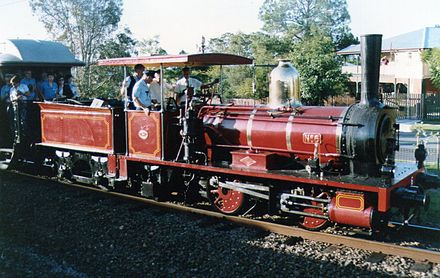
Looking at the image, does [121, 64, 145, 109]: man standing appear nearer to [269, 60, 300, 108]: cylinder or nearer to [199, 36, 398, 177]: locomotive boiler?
[199, 36, 398, 177]: locomotive boiler

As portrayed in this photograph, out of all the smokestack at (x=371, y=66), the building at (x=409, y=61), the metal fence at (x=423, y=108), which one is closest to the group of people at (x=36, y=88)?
the smokestack at (x=371, y=66)

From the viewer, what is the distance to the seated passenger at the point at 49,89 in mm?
12188

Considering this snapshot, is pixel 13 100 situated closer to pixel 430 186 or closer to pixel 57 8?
pixel 430 186

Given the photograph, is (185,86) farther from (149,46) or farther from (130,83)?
(149,46)

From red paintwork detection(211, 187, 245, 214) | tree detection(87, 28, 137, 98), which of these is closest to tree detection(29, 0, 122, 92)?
tree detection(87, 28, 137, 98)

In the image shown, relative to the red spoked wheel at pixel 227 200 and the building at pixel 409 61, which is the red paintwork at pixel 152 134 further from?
the building at pixel 409 61

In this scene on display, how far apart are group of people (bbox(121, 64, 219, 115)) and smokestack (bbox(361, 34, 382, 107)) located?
9.70 ft

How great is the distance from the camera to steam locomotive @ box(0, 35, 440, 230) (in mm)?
6789

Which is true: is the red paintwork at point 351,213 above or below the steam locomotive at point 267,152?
below

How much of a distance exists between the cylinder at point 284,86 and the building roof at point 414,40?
79.0 ft

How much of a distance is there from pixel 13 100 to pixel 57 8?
1411cm

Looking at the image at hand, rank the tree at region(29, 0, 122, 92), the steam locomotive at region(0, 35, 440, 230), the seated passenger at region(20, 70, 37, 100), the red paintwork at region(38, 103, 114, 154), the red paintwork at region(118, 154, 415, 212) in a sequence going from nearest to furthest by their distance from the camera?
the red paintwork at region(118, 154, 415, 212) < the steam locomotive at region(0, 35, 440, 230) < the red paintwork at region(38, 103, 114, 154) < the seated passenger at region(20, 70, 37, 100) < the tree at region(29, 0, 122, 92)

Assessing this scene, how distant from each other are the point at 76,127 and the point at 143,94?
235 cm

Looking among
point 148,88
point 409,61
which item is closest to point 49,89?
point 148,88
